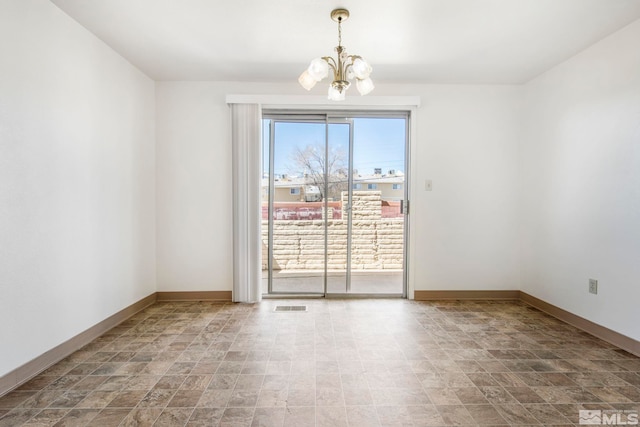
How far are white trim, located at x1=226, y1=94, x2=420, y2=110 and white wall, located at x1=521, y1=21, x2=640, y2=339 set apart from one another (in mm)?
1463

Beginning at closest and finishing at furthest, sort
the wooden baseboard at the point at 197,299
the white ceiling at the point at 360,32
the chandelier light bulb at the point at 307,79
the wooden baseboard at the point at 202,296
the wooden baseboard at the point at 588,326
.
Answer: the wooden baseboard at the point at 197,299
the chandelier light bulb at the point at 307,79
the white ceiling at the point at 360,32
the wooden baseboard at the point at 588,326
the wooden baseboard at the point at 202,296

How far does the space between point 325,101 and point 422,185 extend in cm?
155

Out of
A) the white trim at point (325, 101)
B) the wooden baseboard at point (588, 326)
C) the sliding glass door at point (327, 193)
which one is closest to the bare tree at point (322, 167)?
the sliding glass door at point (327, 193)

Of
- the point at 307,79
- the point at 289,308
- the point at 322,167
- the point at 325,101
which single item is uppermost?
the point at 325,101

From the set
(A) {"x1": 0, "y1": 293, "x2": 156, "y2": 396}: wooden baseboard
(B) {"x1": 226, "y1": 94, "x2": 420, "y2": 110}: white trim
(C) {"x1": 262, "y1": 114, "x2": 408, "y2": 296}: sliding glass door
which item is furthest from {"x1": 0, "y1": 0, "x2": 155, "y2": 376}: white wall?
(C) {"x1": 262, "y1": 114, "x2": 408, "y2": 296}: sliding glass door

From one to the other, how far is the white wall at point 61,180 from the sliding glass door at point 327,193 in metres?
1.51

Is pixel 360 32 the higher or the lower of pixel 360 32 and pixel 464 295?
the higher

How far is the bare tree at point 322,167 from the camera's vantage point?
3.85 m

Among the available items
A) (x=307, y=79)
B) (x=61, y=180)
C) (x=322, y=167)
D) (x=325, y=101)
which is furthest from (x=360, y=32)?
(x=61, y=180)

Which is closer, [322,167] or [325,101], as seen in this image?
[325,101]
